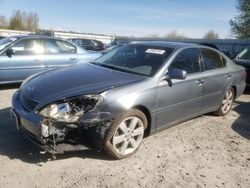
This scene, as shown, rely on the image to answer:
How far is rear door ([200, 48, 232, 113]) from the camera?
17.6ft

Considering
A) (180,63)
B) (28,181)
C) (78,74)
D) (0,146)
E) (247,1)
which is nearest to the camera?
(28,181)

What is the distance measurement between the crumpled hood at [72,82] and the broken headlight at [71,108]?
79 millimetres

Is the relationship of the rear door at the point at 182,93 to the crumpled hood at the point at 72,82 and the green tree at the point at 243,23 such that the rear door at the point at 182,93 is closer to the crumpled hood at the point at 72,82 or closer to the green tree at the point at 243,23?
the crumpled hood at the point at 72,82

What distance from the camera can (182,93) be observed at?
4.70 meters

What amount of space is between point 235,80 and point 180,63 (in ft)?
6.96

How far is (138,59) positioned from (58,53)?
440 centimetres

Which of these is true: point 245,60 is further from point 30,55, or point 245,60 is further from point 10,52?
point 10,52

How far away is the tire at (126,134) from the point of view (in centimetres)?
373

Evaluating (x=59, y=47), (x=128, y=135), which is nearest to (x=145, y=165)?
(x=128, y=135)

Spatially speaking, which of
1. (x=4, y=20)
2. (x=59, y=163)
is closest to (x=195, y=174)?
(x=59, y=163)

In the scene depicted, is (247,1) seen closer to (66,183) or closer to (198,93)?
(198,93)

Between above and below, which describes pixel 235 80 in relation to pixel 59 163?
above

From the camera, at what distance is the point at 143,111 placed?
4.16 meters

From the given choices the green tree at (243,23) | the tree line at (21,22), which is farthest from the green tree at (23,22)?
the green tree at (243,23)
